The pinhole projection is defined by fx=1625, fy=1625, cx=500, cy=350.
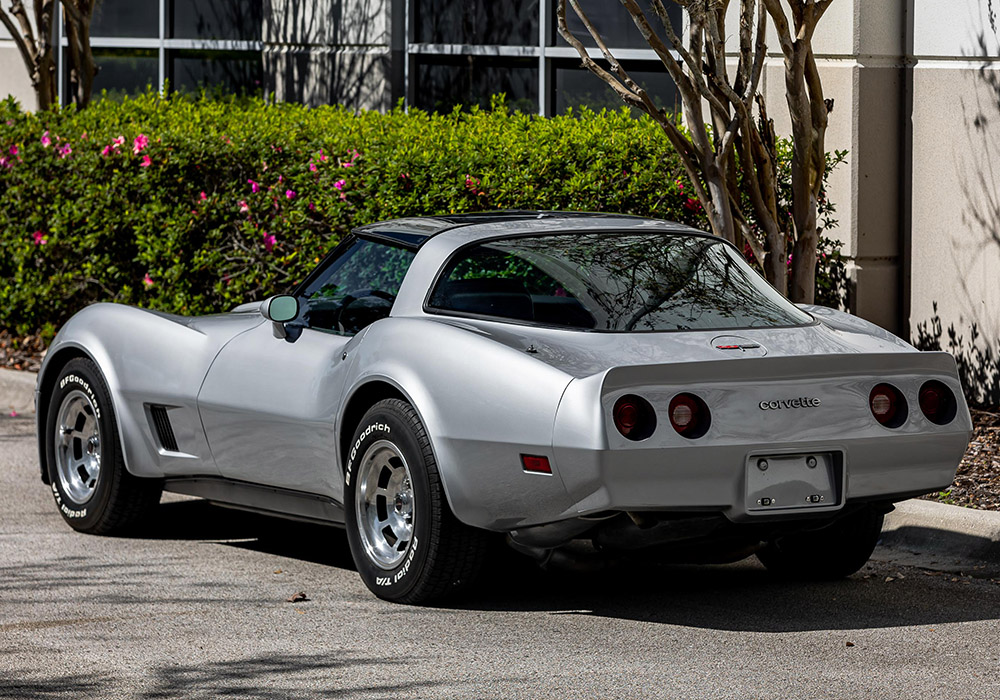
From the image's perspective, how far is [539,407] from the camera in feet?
18.2

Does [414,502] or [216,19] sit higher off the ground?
[216,19]

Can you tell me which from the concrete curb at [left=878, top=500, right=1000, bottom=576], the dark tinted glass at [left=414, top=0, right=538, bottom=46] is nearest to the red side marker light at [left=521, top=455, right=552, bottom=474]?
the concrete curb at [left=878, top=500, right=1000, bottom=576]

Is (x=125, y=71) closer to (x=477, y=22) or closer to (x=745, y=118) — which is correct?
(x=477, y=22)

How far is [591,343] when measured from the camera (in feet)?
19.0

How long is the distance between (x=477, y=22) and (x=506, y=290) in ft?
26.9

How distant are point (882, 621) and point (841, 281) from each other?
5444 mm

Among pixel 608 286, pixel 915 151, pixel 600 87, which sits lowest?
pixel 608 286

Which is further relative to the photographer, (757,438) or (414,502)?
(414,502)

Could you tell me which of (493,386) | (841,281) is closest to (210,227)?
→ (841,281)

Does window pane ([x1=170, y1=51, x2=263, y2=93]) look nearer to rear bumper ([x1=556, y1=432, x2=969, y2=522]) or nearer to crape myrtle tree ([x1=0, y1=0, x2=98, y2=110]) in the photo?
crape myrtle tree ([x1=0, y1=0, x2=98, y2=110])

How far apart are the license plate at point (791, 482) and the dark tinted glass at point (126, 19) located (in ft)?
38.7

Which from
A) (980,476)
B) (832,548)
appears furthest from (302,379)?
(980,476)

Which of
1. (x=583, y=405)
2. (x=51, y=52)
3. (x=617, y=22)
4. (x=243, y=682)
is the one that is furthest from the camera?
(x=51, y=52)

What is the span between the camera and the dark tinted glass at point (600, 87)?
13164 mm
